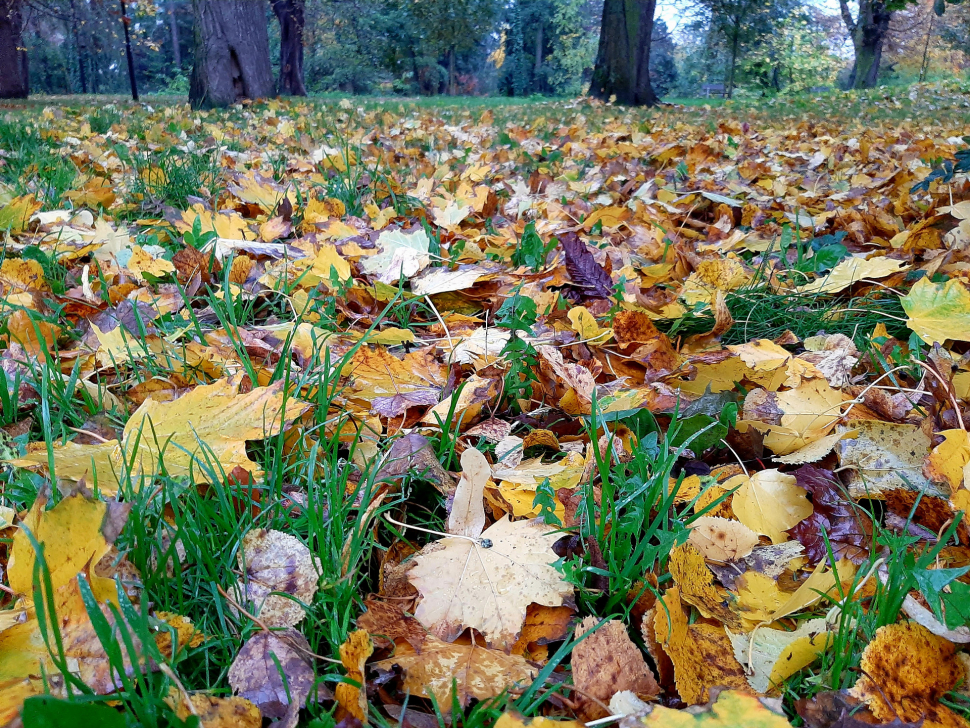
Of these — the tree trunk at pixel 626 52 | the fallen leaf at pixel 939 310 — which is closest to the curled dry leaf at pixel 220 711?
the fallen leaf at pixel 939 310

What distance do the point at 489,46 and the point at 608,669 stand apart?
48.1m

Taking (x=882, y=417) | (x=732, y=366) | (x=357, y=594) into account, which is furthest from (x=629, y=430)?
(x=357, y=594)

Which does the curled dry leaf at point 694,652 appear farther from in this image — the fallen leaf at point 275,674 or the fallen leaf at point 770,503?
the fallen leaf at point 275,674

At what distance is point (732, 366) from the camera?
1239 millimetres

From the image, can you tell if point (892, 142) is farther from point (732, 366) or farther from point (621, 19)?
point (621, 19)

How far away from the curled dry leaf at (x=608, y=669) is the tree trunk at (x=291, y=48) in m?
18.3

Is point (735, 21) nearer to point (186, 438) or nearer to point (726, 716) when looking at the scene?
point (186, 438)

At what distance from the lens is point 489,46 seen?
1734 inches

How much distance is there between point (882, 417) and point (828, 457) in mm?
113

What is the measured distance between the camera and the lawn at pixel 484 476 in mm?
700

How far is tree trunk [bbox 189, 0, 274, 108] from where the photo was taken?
338 inches

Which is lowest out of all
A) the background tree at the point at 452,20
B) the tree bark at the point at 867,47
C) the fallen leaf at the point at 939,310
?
the fallen leaf at the point at 939,310

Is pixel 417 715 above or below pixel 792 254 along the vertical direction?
below

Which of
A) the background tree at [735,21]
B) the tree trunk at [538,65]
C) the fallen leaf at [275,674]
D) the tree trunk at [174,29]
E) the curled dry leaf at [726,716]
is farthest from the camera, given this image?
the tree trunk at [174,29]
